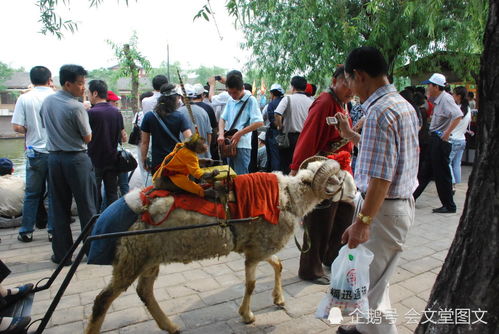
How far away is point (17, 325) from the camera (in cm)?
258

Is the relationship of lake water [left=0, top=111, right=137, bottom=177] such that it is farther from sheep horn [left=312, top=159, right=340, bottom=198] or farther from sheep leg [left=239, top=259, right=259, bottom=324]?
sheep horn [left=312, top=159, right=340, bottom=198]

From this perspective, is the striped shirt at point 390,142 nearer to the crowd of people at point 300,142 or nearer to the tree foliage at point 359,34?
the crowd of people at point 300,142

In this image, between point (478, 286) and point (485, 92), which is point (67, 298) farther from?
point (485, 92)

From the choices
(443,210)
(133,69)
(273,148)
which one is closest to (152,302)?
(273,148)

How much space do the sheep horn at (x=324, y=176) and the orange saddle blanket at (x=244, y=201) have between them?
35cm

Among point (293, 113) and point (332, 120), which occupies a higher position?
point (293, 113)

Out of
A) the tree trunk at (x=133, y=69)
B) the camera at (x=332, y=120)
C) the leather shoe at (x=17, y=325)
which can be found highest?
the tree trunk at (x=133, y=69)

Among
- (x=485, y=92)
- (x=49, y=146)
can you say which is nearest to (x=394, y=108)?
(x=485, y=92)

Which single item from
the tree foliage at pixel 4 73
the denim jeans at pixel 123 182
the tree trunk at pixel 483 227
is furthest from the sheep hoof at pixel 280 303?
the tree foliage at pixel 4 73

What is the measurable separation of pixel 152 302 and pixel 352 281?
1729 mm

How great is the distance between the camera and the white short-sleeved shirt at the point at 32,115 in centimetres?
510

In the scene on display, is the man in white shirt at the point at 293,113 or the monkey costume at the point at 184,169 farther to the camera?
the man in white shirt at the point at 293,113

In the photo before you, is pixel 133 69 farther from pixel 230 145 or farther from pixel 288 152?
pixel 230 145

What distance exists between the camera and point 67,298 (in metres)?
3.62
